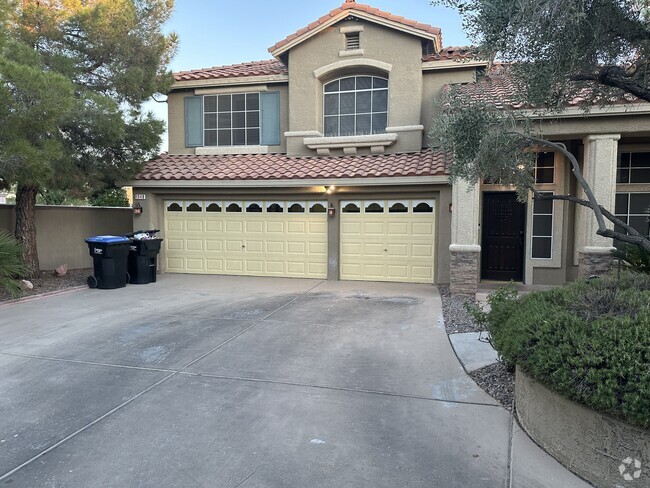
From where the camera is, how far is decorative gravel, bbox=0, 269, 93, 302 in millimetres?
10048

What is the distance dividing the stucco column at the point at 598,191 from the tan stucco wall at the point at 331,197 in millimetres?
2928

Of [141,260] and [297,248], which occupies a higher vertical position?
[297,248]

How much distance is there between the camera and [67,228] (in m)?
13.6

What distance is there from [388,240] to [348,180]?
195 centimetres

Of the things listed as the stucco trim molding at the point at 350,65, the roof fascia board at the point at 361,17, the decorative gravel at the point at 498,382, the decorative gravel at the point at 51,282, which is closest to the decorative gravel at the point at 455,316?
the decorative gravel at the point at 498,382

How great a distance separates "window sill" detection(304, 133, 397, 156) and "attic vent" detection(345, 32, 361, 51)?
2.57 metres

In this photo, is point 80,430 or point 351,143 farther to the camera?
point 351,143

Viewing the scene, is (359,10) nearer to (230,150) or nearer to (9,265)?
(230,150)

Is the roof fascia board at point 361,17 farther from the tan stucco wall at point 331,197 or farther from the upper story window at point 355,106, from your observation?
the tan stucco wall at point 331,197

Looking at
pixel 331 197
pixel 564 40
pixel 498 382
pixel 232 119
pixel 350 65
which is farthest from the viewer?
pixel 232 119

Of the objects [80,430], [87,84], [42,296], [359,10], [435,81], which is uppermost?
[359,10]

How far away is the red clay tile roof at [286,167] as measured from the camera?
11.2 meters

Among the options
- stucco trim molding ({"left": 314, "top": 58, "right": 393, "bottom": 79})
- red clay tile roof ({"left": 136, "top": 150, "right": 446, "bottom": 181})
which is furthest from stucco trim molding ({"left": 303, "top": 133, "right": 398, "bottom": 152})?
stucco trim molding ({"left": 314, "top": 58, "right": 393, "bottom": 79})

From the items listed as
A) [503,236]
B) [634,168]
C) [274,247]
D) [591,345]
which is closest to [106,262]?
[274,247]
